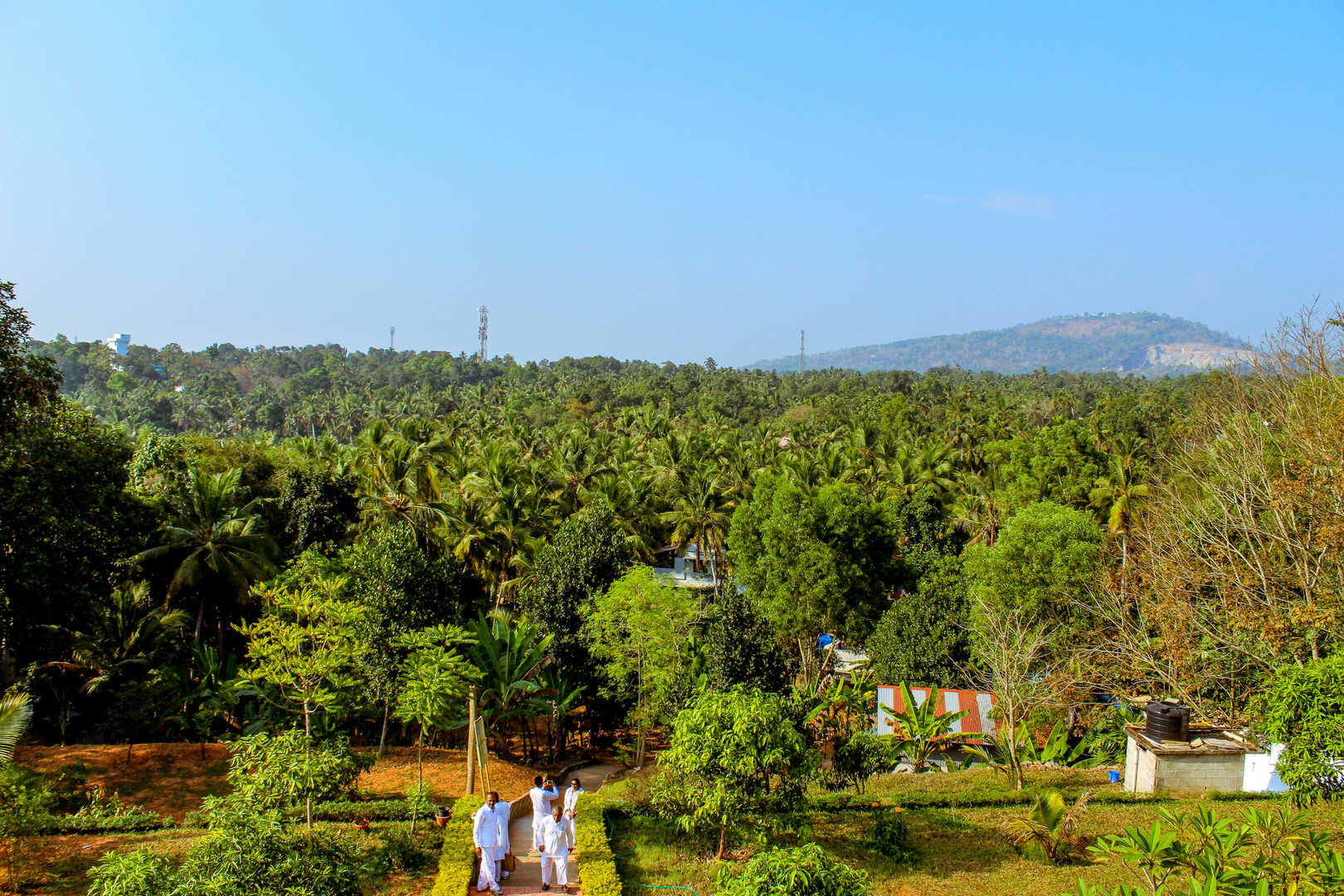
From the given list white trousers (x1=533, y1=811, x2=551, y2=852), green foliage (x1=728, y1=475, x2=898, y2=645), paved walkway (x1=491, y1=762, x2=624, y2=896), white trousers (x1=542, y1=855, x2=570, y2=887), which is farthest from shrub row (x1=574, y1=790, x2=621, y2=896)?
green foliage (x1=728, y1=475, x2=898, y2=645)

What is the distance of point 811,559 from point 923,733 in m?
6.82

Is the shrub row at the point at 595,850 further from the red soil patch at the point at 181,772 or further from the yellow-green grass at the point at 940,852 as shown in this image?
the red soil patch at the point at 181,772

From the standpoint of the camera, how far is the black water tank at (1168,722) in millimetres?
14883

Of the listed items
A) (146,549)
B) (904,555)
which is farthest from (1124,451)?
(146,549)

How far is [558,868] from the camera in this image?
36.6ft

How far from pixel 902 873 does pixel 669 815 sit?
3.33 metres

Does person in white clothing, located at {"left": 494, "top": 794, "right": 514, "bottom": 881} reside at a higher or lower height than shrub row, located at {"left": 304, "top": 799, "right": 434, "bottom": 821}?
higher

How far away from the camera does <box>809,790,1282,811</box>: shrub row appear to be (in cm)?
1428

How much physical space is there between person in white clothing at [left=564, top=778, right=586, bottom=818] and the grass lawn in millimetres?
866

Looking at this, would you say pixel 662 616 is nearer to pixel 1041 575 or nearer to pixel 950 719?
pixel 950 719

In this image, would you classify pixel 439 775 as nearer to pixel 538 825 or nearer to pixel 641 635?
pixel 641 635

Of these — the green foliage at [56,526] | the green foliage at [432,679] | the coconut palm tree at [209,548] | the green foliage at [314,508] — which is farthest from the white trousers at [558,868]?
the green foliage at [314,508]

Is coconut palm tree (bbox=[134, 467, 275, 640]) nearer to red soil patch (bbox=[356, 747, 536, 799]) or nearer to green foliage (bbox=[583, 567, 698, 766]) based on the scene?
red soil patch (bbox=[356, 747, 536, 799])

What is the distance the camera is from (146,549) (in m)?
21.3
